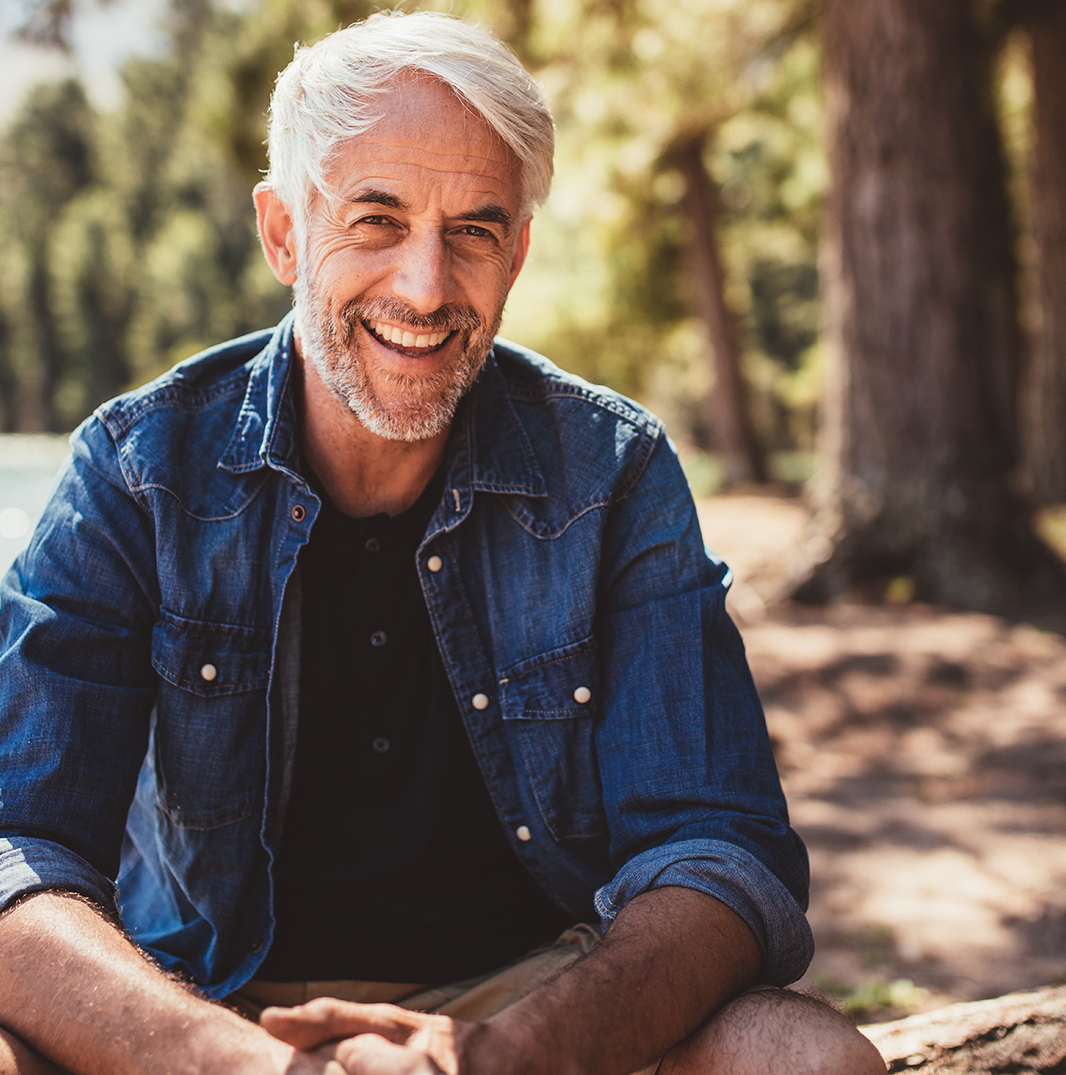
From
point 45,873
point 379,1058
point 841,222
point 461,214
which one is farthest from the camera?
point 841,222

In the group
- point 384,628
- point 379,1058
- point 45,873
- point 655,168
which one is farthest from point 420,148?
point 655,168

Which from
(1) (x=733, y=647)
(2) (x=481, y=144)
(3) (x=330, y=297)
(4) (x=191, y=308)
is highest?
(4) (x=191, y=308)

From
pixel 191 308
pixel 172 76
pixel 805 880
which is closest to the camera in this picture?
pixel 805 880

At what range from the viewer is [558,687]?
182 centimetres

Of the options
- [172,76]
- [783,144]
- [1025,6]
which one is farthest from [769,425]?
[172,76]

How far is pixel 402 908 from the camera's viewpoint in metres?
1.81

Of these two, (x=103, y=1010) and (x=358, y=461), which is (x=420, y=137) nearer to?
(x=358, y=461)

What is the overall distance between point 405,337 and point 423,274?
117 mm

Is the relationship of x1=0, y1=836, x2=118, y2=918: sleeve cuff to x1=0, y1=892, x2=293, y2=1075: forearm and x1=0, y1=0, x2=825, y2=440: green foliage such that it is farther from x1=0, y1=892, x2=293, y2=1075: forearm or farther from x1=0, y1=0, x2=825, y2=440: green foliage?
x1=0, y1=0, x2=825, y2=440: green foliage

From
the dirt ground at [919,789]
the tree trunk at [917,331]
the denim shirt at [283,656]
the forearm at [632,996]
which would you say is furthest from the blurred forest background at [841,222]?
the forearm at [632,996]

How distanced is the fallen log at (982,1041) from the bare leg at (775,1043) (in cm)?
39

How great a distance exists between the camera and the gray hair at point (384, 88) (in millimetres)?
1728

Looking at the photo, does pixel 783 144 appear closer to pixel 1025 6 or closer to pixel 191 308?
pixel 1025 6

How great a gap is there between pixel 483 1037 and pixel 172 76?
2477 inches
